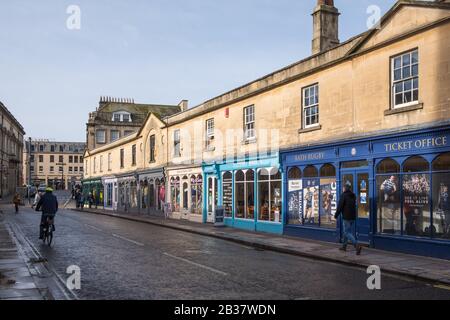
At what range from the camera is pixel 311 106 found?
721 inches

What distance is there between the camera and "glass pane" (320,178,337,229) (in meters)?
16.7

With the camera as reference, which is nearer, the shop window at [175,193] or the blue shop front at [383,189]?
the blue shop front at [383,189]

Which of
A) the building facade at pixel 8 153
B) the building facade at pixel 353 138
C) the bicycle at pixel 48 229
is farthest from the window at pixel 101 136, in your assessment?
the bicycle at pixel 48 229

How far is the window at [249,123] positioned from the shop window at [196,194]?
5.37 m

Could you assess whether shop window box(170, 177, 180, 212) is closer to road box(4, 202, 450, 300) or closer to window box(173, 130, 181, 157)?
window box(173, 130, 181, 157)

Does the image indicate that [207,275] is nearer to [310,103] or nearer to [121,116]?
[310,103]

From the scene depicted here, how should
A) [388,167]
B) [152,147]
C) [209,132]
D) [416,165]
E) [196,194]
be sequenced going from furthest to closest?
[152,147] → [196,194] → [209,132] → [388,167] → [416,165]

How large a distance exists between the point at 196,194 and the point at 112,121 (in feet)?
150

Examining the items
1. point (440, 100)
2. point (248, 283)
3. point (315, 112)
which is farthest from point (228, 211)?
point (248, 283)

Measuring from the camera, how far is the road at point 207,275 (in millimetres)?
8453

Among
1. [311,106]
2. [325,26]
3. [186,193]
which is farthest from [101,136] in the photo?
[311,106]

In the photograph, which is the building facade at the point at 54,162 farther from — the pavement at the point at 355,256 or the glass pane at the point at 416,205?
the glass pane at the point at 416,205

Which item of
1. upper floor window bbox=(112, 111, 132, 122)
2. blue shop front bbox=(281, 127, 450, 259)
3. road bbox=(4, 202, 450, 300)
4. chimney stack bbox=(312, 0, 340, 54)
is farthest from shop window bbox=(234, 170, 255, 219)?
upper floor window bbox=(112, 111, 132, 122)
